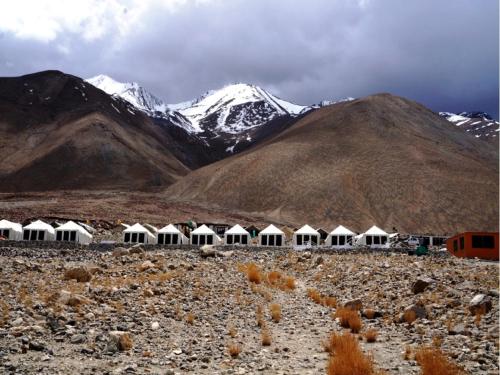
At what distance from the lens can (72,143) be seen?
15450cm

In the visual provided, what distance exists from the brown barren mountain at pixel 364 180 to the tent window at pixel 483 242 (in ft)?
196

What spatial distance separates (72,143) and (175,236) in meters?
111

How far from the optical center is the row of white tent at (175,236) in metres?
52.5

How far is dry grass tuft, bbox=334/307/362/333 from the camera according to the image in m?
17.2

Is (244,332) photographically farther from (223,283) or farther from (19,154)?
(19,154)

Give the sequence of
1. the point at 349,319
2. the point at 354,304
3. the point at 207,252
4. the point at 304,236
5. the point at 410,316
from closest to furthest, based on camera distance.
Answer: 1. the point at 410,316
2. the point at 349,319
3. the point at 354,304
4. the point at 207,252
5. the point at 304,236

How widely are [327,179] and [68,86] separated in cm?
12191

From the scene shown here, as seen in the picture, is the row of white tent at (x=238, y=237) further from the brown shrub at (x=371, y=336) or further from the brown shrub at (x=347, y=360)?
the brown shrub at (x=347, y=360)

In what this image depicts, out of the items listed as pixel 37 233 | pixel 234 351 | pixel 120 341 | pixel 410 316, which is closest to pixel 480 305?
pixel 410 316

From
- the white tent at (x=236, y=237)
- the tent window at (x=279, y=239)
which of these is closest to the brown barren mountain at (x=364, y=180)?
the tent window at (x=279, y=239)

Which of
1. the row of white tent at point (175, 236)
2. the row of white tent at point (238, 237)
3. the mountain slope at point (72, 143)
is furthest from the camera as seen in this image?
the mountain slope at point (72, 143)

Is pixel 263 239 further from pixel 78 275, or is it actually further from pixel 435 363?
pixel 435 363

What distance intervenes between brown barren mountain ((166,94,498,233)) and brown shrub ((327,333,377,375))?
85.9 meters

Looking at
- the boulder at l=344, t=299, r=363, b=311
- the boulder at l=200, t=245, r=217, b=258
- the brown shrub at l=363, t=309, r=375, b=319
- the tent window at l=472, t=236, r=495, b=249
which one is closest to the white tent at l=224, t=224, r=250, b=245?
the boulder at l=200, t=245, r=217, b=258
